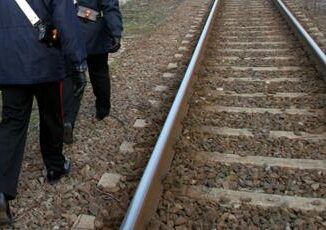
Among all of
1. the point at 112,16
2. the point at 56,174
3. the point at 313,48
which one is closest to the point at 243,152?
the point at 56,174

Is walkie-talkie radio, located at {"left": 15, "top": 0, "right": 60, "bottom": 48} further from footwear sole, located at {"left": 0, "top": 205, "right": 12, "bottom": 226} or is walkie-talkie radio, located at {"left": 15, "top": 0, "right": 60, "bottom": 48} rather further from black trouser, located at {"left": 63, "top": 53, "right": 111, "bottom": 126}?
black trouser, located at {"left": 63, "top": 53, "right": 111, "bottom": 126}

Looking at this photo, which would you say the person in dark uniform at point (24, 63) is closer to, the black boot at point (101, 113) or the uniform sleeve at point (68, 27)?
the uniform sleeve at point (68, 27)

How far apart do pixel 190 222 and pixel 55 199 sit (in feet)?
3.25

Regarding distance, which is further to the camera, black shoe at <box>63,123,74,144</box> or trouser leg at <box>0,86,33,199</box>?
black shoe at <box>63,123,74,144</box>

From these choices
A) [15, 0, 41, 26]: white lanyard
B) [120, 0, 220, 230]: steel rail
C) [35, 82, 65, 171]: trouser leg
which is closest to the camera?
[120, 0, 220, 230]: steel rail

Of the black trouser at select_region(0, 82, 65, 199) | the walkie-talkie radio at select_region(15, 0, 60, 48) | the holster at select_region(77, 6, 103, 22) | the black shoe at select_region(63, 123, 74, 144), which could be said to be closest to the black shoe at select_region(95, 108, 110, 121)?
the black shoe at select_region(63, 123, 74, 144)

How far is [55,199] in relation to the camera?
329 cm

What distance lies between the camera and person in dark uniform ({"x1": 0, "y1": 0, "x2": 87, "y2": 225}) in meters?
2.92

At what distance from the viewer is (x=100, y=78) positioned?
4629 mm

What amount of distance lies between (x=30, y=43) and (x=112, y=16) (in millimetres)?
1338

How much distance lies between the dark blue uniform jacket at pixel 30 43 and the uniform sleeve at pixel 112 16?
43.3 inches

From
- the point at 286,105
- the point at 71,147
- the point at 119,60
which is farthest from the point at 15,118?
the point at 119,60

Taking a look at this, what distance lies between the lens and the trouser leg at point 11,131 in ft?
9.93

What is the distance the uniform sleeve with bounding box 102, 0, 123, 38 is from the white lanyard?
4.33 feet
